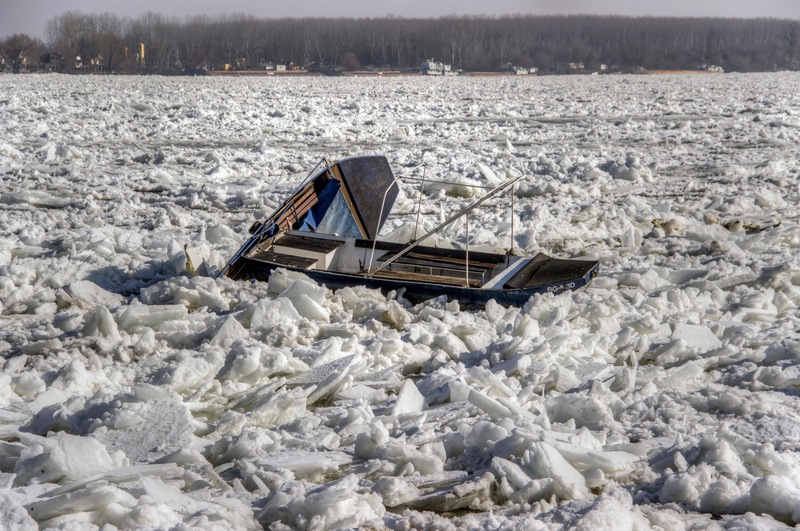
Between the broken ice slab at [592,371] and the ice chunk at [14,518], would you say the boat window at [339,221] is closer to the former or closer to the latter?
the broken ice slab at [592,371]

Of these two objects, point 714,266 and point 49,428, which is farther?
point 714,266

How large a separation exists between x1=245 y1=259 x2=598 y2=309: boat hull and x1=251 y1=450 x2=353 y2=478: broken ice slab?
85.4 inches

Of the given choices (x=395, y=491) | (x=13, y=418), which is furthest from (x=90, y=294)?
(x=395, y=491)

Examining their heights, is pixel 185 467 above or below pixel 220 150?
below

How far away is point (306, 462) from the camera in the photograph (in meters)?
2.68

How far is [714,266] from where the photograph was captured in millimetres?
5660

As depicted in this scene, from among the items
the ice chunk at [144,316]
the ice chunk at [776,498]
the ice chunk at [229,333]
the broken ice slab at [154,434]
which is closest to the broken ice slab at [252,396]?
the broken ice slab at [154,434]

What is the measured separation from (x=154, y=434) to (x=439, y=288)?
2.39 metres

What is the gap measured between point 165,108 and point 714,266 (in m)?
16.4

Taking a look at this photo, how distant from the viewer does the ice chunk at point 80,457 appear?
255 centimetres

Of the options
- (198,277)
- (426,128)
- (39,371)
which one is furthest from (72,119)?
(39,371)

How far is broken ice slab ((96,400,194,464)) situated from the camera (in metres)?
2.84

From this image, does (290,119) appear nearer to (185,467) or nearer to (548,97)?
(548,97)

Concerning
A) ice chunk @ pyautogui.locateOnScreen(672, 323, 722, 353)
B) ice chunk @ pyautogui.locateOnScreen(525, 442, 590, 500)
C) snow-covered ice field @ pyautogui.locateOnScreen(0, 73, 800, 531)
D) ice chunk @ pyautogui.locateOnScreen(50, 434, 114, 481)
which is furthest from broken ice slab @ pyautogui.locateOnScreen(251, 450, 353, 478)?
ice chunk @ pyautogui.locateOnScreen(672, 323, 722, 353)
